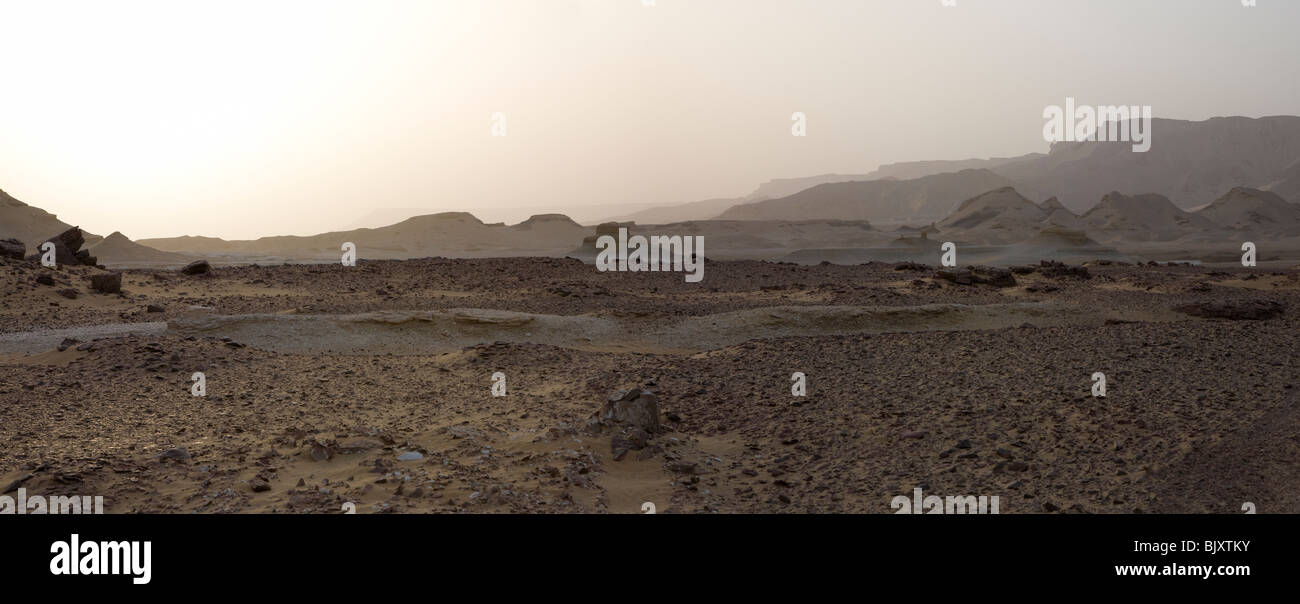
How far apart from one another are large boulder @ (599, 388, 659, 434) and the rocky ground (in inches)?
0.9

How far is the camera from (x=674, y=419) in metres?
8.71

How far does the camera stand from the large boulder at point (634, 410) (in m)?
7.91

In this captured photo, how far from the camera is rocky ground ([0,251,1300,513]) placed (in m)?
6.26

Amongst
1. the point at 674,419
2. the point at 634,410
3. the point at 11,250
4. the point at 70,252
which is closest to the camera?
the point at 634,410

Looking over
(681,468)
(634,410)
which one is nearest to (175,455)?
(634,410)

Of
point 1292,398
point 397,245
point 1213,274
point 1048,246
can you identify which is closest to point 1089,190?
point 1048,246

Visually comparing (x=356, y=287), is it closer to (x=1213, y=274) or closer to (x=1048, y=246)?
(x=1213, y=274)

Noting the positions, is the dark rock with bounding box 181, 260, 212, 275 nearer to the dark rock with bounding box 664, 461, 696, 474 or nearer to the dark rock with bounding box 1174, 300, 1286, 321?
the dark rock with bounding box 664, 461, 696, 474

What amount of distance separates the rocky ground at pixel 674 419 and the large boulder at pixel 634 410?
22mm

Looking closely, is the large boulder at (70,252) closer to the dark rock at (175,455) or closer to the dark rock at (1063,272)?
the dark rock at (175,455)

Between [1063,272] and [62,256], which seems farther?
[1063,272]

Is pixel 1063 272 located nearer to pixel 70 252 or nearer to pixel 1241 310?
pixel 1241 310

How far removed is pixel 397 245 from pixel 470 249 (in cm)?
611

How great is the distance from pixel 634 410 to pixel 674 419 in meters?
0.88
